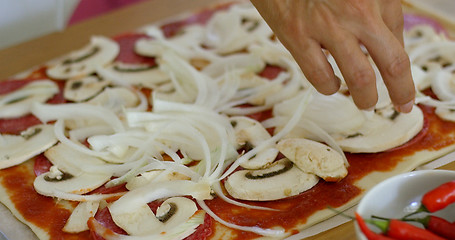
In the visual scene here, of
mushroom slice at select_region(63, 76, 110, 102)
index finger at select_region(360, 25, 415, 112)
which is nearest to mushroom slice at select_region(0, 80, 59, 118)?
mushroom slice at select_region(63, 76, 110, 102)

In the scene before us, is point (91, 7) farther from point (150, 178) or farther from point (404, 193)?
point (404, 193)

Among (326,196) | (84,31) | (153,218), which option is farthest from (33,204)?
(84,31)

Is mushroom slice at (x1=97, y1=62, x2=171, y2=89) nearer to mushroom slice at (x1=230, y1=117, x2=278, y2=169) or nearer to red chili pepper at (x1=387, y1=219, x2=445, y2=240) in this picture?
mushroom slice at (x1=230, y1=117, x2=278, y2=169)

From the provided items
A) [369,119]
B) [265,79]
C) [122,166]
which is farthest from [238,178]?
[265,79]

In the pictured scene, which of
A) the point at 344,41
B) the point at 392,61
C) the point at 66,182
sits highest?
the point at 344,41

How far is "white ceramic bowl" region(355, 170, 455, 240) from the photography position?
1849 mm

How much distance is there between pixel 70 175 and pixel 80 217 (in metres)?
0.28

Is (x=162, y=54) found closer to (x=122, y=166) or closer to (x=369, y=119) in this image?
(x=122, y=166)

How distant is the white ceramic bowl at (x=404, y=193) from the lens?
1849mm

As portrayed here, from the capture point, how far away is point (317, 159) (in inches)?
90.4

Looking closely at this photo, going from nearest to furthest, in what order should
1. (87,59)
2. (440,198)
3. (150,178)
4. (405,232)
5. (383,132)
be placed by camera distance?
(405,232) < (440,198) < (150,178) < (383,132) < (87,59)

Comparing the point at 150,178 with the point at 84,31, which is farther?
the point at 84,31

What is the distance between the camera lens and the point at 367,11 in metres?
1.98

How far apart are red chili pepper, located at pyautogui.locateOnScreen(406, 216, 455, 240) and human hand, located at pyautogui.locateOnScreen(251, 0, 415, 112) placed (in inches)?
19.7
